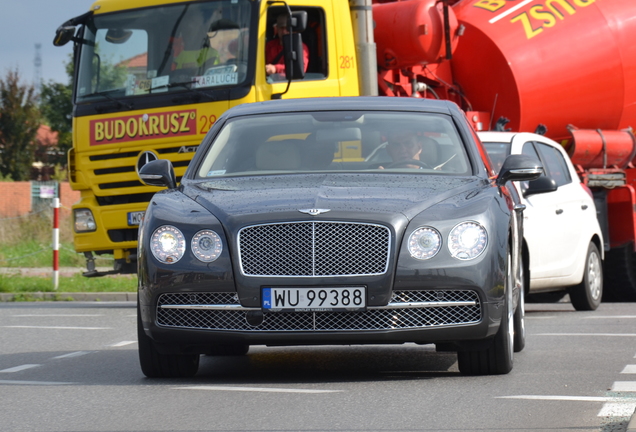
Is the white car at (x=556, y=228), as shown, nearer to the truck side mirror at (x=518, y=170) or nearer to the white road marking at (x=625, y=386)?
the truck side mirror at (x=518, y=170)

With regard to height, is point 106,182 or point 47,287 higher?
point 106,182

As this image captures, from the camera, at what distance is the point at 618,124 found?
16.1 meters

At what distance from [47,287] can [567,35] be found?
309 inches

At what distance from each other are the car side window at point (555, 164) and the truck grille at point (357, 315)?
19.3 feet

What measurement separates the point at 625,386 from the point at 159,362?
100 inches

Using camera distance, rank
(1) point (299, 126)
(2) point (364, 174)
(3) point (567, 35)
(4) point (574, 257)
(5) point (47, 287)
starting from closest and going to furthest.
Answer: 1. (2) point (364, 174)
2. (1) point (299, 126)
3. (4) point (574, 257)
4. (3) point (567, 35)
5. (5) point (47, 287)

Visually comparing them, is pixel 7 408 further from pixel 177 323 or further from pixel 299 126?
pixel 299 126

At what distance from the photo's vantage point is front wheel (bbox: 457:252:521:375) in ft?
23.7

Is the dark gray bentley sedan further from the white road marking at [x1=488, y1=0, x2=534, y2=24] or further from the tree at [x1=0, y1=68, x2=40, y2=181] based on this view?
the tree at [x1=0, y1=68, x2=40, y2=181]

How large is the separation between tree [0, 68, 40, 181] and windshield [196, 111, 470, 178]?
50960 millimetres

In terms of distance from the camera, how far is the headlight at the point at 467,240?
22.6ft

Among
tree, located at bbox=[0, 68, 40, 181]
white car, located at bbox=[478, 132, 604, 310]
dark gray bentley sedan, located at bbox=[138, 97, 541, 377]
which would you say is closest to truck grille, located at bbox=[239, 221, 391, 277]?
dark gray bentley sedan, located at bbox=[138, 97, 541, 377]

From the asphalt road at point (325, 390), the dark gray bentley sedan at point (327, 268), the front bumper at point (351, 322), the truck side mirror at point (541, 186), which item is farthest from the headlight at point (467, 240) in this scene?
the truck side mirror at point (541, 186)

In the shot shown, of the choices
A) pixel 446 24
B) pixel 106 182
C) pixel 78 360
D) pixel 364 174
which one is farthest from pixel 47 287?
pixel 364 174
